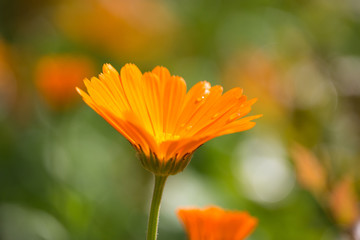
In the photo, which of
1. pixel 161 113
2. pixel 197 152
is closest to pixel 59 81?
pixel 197 152

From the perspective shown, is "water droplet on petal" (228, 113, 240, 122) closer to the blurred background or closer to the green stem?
the green stem

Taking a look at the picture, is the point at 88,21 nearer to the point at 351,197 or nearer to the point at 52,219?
the point at 52,219

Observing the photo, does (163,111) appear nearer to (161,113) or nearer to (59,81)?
(161,113)

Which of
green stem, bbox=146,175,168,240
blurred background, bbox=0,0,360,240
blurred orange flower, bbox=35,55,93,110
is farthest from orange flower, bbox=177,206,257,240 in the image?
blurred orange flower, bbox=35,55,93,110

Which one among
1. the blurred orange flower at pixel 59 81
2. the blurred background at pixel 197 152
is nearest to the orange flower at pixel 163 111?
the blurred background at pixel 197 152

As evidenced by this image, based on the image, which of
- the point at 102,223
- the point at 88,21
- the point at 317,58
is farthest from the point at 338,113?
the point at 88,21

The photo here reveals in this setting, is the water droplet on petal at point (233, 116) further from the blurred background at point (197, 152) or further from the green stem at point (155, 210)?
the blurred background at point (197, 152)
